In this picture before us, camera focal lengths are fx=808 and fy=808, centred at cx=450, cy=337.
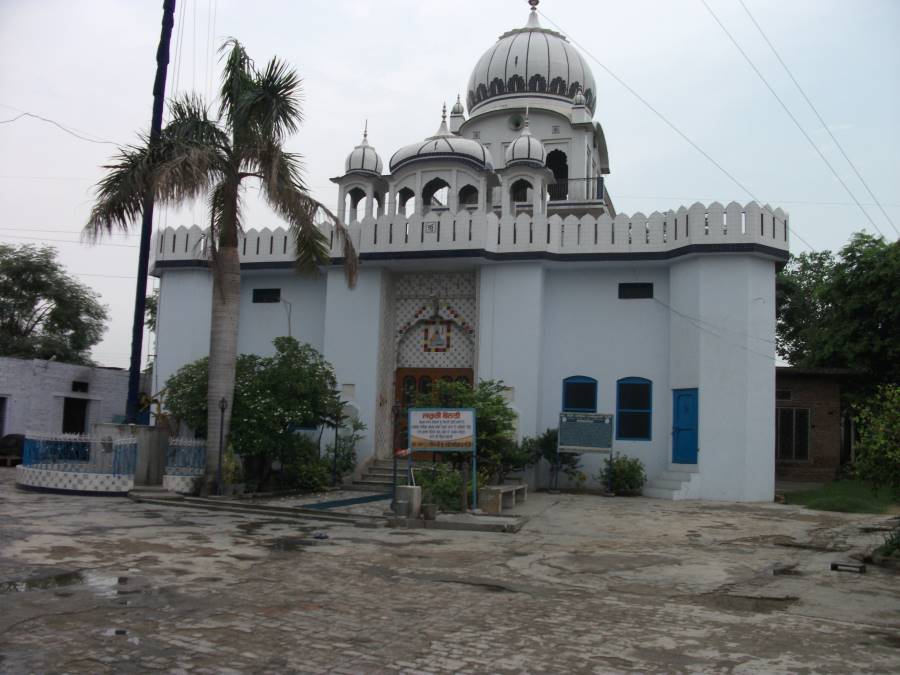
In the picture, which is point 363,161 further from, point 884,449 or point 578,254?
point 884,449

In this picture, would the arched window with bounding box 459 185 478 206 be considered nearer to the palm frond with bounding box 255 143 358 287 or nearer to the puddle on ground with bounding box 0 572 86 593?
the palm frond with bounding box 255 143 358 287

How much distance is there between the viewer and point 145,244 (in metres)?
15.3

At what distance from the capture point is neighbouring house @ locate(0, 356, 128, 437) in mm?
23641

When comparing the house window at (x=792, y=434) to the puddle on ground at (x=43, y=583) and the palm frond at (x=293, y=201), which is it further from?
the puddle on ground at (x=43, y=583)

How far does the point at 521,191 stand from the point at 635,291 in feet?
15.5

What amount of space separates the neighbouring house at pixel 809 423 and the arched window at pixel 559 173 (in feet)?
25.8

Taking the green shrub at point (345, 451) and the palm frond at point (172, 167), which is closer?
the palm frond at point (172, 167)

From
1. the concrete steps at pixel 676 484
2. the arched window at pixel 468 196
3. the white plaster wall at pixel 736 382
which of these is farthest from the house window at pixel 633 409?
the arched window at pixel 468 196

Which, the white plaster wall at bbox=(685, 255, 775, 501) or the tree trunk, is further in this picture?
the white plaster wall at bbox=(685, 255, 775, 501)

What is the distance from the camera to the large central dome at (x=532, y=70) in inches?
969

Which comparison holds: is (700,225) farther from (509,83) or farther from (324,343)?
(509,83)

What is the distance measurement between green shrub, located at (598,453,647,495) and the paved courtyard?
5.02 m

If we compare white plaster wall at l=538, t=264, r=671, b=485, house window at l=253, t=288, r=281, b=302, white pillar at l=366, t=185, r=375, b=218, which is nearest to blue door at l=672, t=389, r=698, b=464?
white plaster wall at l=538, t=264, r=671, b=485

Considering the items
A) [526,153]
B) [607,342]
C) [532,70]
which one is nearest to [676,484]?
[607,342]
